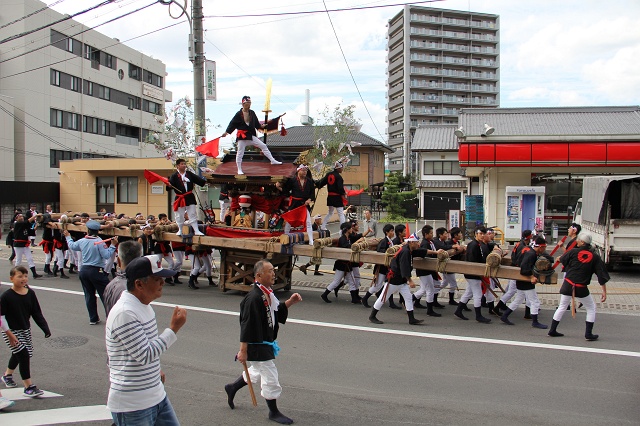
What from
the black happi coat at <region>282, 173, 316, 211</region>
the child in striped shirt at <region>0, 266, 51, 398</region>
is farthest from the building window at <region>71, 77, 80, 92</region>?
the child in striped shirt at <region>0, 266, 51, 398</region>

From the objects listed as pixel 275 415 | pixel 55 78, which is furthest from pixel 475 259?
pixel 55 78

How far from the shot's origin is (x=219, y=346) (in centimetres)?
780

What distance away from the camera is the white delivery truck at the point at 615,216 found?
14.0 m

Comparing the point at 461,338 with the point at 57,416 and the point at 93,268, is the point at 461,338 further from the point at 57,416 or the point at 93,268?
the point at 93,268

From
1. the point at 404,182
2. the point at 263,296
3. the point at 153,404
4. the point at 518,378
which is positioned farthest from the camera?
the point at 404,182

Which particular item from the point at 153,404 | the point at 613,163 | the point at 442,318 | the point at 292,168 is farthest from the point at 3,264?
the point at 613,163

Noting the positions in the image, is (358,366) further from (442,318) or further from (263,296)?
(442,318)

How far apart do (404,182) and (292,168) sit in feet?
123

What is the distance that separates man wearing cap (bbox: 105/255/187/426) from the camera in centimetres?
336

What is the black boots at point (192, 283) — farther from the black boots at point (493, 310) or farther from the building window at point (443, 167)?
the building window at point (443, 167)

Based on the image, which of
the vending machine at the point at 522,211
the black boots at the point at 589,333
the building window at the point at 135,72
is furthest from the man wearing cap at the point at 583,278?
the building window at the point at 135,72

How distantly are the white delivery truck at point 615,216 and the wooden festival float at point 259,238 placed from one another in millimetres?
6333

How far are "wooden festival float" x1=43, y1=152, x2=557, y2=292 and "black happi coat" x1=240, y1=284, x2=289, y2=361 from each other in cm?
452

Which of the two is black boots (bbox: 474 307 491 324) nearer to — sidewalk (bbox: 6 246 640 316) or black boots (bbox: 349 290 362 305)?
sidewalk (bbox: 6 246 640 316)
